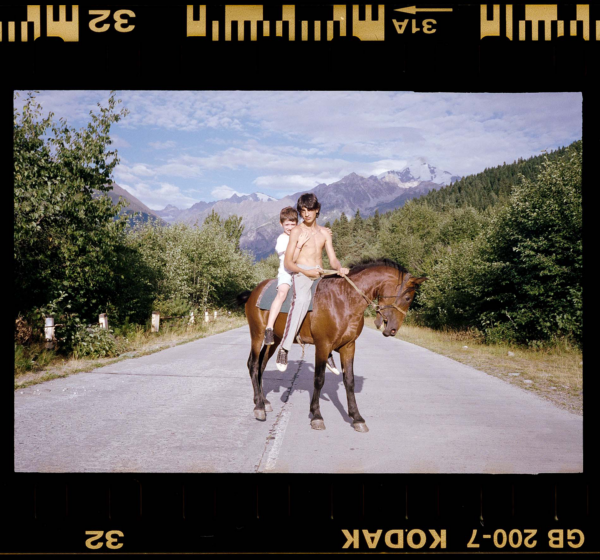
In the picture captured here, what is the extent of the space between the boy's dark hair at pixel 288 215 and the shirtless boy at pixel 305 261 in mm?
503

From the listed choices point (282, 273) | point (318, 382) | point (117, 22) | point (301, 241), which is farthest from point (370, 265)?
point (117, 22)

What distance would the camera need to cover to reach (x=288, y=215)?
16.1 ft

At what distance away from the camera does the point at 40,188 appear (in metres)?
8.67

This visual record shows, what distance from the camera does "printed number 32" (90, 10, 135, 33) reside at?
263cm

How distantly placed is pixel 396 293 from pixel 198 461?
2.73 m

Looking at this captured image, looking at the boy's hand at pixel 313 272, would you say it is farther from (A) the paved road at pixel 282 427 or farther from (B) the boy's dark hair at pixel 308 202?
(A) the paved road at pixel 282 427

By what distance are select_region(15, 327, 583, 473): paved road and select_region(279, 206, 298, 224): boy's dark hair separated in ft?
8.40

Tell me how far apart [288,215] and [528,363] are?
8.97 metres

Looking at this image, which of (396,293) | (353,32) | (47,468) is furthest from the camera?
(396,293)

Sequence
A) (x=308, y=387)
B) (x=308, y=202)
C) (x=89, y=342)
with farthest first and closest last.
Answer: (x=89, y=342) < (x=308, y=387) < (x=308, y=202)

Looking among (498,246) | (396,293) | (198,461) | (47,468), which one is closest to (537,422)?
(396,293)

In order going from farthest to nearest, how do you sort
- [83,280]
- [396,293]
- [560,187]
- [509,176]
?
[509,176], [560,187], [83,280], [396,293]

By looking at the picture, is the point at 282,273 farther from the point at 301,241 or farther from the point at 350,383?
the point at 350,383
